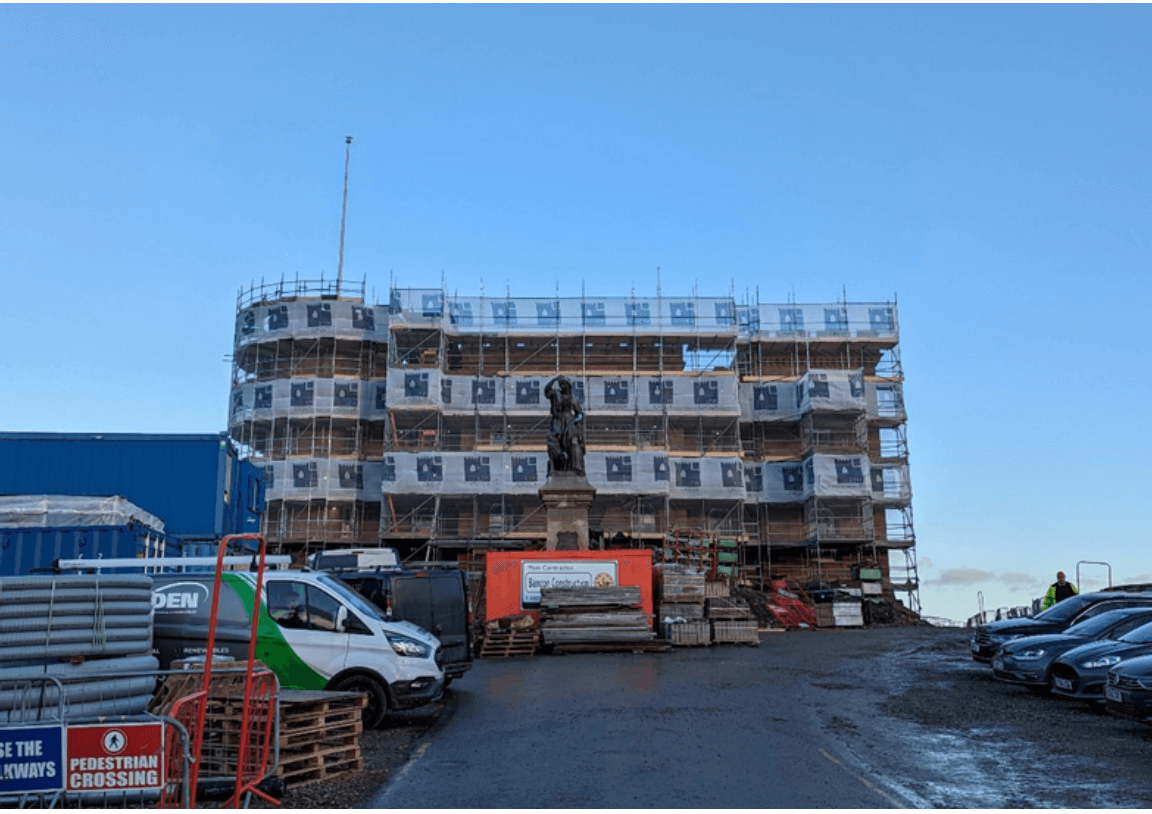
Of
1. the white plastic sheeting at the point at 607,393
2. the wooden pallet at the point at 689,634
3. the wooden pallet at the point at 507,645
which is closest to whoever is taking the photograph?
the wooden pallet at the point at 507,645

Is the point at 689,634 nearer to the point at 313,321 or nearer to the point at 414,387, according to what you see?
the point at 414,387

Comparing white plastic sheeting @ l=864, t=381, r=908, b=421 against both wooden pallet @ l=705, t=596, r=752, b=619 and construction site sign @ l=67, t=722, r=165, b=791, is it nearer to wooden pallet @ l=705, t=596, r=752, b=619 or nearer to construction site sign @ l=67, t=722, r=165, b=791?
wooden pallet @ l=705, t=596, r=752, b=619

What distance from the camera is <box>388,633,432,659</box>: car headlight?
40.2 feet

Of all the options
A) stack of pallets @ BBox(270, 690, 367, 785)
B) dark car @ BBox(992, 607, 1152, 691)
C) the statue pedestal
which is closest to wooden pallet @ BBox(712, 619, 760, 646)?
the statue pedestal

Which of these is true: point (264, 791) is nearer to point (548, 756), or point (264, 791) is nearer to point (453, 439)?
point (548, 756)

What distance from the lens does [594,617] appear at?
23344mm

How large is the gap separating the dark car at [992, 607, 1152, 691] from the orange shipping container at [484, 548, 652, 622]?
35.4 ft

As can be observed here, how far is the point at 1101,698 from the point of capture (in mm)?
13641

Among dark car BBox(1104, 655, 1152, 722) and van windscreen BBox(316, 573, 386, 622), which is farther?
van windscreen BBox(316, 573, 386, 622)

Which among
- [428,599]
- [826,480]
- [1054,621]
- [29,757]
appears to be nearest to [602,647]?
[428,599]

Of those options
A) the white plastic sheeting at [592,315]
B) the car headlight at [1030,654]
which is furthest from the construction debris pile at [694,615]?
the white plastic sheeting at [592,315]

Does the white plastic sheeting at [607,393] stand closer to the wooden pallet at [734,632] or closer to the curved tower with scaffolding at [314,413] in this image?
the curved tower with scaffolding at [314,413]

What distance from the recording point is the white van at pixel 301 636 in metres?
11.8

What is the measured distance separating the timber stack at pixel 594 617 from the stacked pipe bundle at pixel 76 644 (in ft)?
47.8
